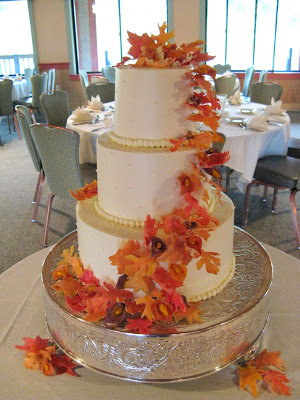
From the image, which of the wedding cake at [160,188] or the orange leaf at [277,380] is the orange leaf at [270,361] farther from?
the wedding cake at [160,188]

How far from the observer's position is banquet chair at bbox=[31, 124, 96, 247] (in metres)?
2.38

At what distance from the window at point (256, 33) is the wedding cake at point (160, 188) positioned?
25.6 ft

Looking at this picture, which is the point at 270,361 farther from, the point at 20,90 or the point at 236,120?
the point at 20,90

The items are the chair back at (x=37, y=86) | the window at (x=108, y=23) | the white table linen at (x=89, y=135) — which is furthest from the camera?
the window at (x=108, y=23)

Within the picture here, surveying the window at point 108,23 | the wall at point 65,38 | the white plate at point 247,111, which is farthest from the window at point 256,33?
the white plate at point 247,111

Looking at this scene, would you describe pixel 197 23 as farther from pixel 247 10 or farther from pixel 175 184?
pixel 175 184

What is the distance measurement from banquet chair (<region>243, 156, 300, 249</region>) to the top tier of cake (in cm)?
197

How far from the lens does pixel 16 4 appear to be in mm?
8539

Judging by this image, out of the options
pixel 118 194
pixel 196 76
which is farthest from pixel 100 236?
pixel 196 76

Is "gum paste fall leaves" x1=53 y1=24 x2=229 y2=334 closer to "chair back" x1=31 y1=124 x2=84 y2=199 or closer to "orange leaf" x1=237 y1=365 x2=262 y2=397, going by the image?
"orange leaf" x1=237 y1=365 x2=262 y2=397

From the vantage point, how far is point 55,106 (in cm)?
408

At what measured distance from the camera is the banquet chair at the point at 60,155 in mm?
2385

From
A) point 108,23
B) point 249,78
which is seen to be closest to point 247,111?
point 249,78

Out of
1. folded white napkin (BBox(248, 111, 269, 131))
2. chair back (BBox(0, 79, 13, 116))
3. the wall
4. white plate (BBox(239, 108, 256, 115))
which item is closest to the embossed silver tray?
folded white napkin (BBox(248, 111, 269, 131))
